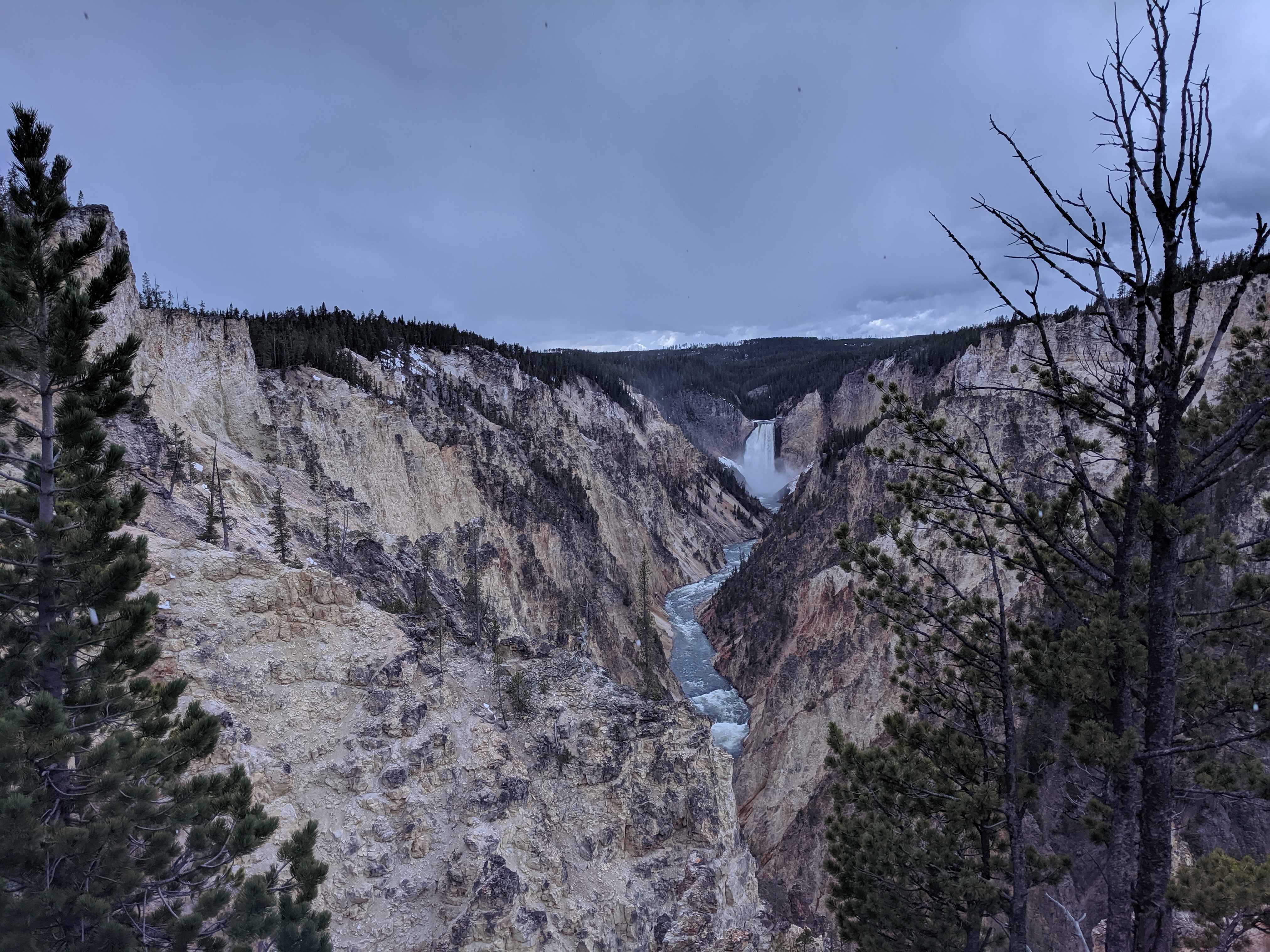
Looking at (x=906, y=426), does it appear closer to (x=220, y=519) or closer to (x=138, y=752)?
(x=138, y=752)

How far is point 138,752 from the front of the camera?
18.9 ft

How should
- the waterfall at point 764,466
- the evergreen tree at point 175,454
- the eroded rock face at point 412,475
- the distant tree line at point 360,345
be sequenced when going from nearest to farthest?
the evergreen tree at point 175,454 → the eroded rock face at point 412,475 → the distant tree line at point 360,345 → the waterfall at point 764,466

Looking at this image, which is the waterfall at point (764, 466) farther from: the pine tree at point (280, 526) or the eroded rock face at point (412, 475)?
the pine tree at point (280, 526)

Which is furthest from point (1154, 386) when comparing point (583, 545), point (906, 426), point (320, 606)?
point (583, 545)

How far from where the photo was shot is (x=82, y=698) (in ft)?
18.5

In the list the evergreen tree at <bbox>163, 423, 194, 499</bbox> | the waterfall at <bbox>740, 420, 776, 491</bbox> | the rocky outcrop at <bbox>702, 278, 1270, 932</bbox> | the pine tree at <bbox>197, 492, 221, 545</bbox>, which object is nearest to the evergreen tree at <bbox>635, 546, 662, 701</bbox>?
the rocky outcrop at <bbox>702, 278, 1270, 932</bbox>

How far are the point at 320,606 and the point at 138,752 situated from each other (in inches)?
209

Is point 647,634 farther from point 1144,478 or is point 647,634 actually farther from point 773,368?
point 773,368

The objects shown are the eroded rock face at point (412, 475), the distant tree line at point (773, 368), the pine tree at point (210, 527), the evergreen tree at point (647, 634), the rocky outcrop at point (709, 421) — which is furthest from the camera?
the rocky outcrop at point (709, 421)

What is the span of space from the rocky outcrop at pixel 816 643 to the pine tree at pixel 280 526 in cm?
1383

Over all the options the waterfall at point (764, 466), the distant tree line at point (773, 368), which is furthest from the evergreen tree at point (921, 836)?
the waterfall at point (764, 466)

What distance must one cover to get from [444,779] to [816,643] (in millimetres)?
20574

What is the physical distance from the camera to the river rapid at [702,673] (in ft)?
91.7

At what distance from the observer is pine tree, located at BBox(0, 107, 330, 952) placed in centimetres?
511
